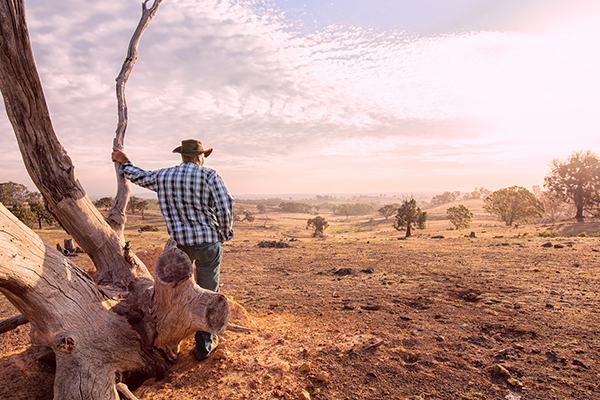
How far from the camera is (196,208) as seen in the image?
3.50 metres

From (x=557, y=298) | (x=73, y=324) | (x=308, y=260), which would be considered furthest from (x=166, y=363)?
(x=308, y=260)

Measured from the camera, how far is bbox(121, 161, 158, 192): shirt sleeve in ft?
11.8

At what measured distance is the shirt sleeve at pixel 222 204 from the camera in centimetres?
361

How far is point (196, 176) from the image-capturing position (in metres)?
3.50

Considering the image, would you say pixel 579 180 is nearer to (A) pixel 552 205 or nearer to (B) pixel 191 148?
(A) pixel 552 205

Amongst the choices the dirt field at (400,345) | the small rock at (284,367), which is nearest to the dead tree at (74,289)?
the dirt field at (400,345)

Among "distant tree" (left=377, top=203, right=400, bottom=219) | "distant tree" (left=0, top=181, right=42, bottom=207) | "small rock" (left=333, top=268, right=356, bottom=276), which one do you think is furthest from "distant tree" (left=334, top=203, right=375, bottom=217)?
"small rock" (left=333, top=268, right=356, bottom=276)

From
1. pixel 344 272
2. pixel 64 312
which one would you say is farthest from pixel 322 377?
pixel 344 272

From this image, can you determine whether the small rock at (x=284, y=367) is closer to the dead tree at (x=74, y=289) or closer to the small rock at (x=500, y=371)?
the dead tree at (x=74, y=289)

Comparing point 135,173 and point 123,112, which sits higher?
point 123,112

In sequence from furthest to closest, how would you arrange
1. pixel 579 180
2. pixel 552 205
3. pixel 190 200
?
pixel 552 205 → pixel 579 180 → pixel 190 200

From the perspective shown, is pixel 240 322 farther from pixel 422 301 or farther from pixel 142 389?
pixel 422 301

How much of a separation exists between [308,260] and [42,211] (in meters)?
33.9

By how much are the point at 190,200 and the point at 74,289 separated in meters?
1.45
